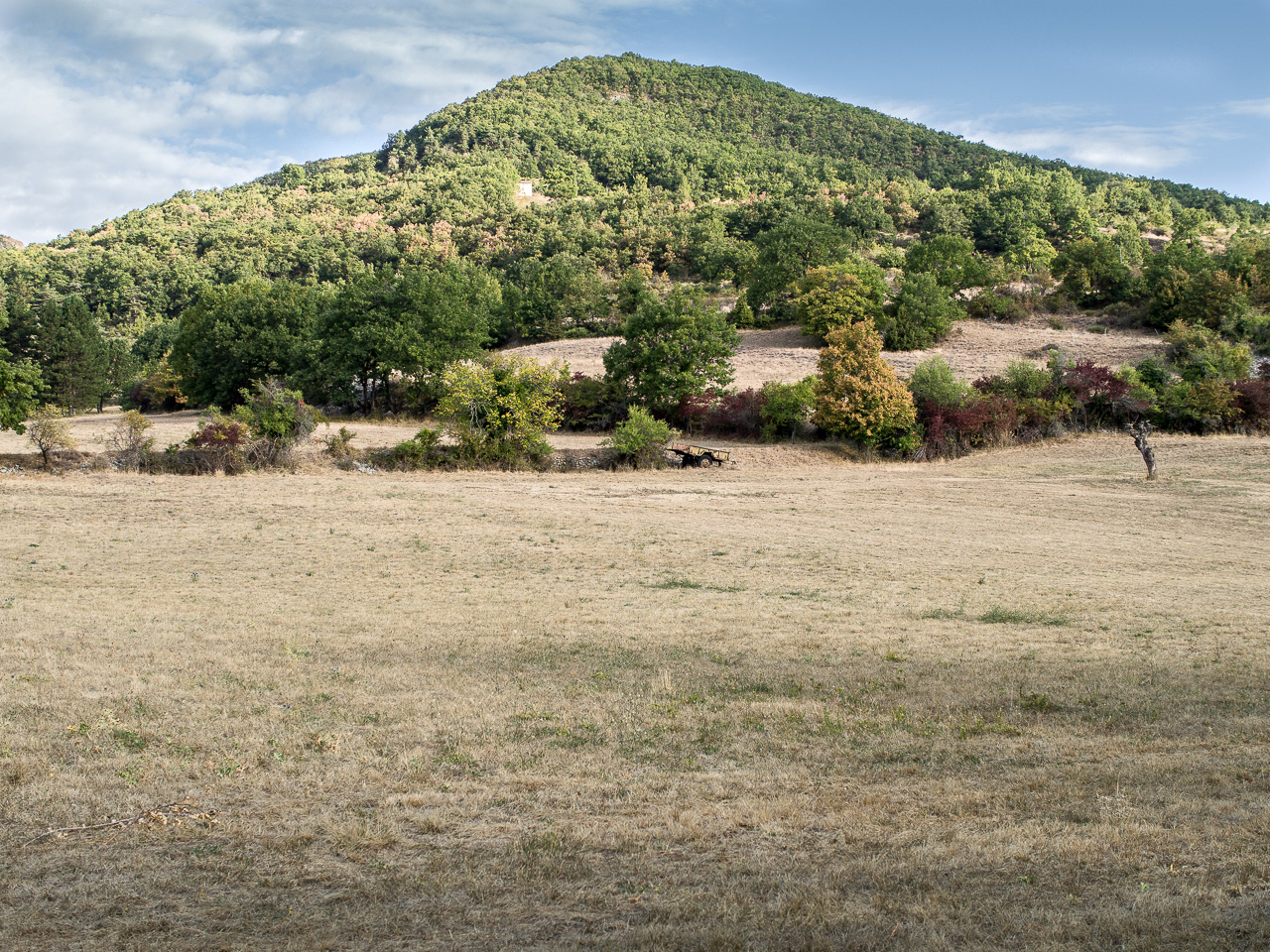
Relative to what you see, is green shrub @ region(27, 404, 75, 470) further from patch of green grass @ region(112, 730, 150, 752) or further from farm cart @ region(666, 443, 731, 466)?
patch of green grass @ region(112, 730, 150, 752)

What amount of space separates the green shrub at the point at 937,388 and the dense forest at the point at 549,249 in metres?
13.2

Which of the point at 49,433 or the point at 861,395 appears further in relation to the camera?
the point at 861,395

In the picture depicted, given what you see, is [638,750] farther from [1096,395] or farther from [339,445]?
[1096,395]

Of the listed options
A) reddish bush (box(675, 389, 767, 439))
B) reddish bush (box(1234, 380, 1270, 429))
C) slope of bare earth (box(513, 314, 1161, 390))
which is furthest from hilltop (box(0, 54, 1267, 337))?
reddish bush (box(1234, 380, 1270, 429))

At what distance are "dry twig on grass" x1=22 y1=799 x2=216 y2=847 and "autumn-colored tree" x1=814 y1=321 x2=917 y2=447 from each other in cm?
3724

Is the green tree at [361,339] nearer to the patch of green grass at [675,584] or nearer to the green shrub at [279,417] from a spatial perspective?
the green shrub at [279,417]

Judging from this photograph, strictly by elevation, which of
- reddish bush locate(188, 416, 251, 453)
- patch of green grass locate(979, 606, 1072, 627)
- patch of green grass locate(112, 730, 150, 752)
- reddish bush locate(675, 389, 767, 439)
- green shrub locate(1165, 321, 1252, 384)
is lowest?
patch of green grass locate(979, 606, 1072, 627)

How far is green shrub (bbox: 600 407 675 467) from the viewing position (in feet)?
123

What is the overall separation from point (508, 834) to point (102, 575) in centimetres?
1535

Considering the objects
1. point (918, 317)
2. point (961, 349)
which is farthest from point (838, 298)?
point (961, 349)

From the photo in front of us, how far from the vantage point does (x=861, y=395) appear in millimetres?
40562

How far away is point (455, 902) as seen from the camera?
197 inches

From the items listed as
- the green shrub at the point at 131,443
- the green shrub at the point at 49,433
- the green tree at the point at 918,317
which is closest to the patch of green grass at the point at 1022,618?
the green shrub at the point at 131,443

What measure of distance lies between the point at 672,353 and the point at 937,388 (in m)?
14.0
